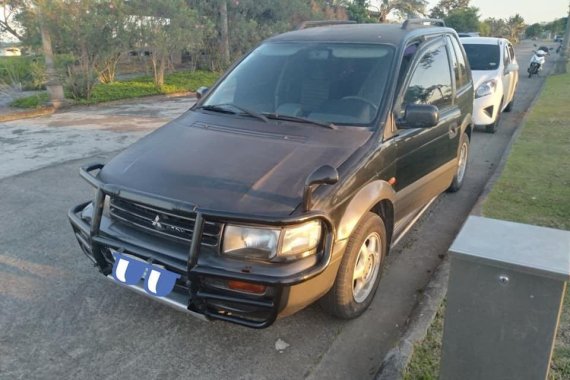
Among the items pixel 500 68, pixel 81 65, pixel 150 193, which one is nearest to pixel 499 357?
pixel 150 193

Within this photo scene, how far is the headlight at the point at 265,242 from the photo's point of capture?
255cm

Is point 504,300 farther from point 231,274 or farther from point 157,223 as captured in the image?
point 157,223

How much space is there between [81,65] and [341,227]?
13258mm

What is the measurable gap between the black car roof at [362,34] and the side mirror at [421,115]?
0.70 metres

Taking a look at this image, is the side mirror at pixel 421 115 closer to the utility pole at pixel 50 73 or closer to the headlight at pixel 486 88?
the headlight at pixel 486 88

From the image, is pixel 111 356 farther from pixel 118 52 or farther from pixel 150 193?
pixel 118 52

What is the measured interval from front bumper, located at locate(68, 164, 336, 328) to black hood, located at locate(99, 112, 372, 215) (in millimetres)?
76

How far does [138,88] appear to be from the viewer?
1577cm

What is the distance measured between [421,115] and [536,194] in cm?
282

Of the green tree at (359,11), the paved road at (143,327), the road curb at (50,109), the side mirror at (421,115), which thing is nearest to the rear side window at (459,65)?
the paved road at (143,327)

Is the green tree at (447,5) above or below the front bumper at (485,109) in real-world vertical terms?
above

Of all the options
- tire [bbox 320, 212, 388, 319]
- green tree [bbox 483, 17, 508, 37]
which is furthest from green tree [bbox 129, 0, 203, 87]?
green tree [bbox 483, 17, 508, 37]

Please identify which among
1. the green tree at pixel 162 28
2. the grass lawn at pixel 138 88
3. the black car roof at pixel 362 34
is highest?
the green tree at pixel 162 28

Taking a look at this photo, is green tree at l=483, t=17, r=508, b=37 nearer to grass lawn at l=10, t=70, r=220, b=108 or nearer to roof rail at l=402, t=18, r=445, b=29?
grass lawn at l=10, t=70, r=220, b=108
